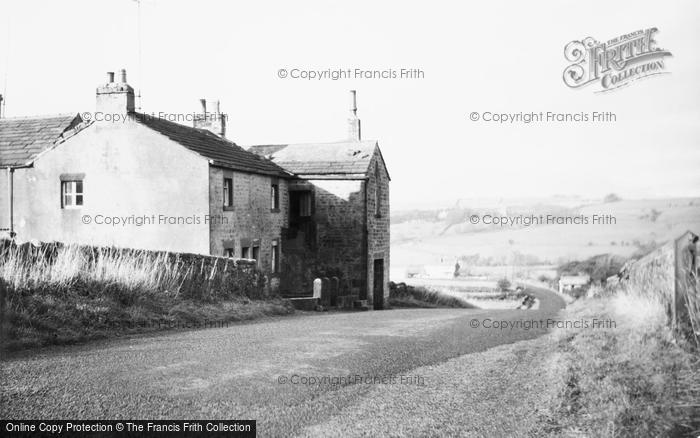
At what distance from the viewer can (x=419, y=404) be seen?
21.7 ft

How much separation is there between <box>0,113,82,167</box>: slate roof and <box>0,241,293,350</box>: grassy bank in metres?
12.7

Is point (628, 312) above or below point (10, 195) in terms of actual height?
below

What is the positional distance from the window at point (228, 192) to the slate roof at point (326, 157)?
6.80 meters

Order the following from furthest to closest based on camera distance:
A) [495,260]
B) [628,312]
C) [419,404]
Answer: [495,260] → [628,312] → [419,404]

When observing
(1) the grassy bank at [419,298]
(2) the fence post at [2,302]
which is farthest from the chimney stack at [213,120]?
(2) the fence post at [2,302]

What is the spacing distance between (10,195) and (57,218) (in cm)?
232

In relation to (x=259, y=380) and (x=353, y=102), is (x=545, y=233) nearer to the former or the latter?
(x=353, y=102)

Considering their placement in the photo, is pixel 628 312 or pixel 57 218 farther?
pixel 57 218

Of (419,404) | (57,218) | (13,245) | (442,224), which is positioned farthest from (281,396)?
(442,224)

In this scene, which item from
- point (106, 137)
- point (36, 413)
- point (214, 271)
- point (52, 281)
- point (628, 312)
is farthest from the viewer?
point (106, 137)

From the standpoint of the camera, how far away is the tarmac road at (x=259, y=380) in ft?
19.5

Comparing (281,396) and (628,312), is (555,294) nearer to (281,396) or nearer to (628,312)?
(628,312)

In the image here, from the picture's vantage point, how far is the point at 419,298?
35.6m

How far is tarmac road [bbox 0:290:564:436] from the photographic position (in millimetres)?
5930
